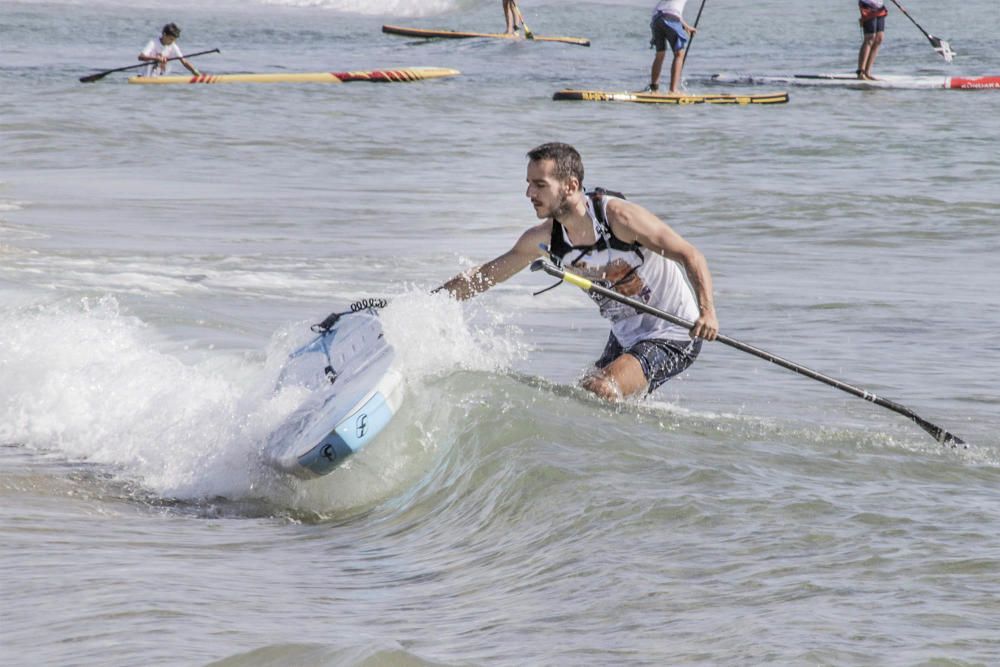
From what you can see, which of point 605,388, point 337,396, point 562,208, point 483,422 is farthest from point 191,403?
point 562,208

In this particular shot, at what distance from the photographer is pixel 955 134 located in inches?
724

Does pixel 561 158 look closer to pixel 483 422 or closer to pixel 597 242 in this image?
pixel 597 242

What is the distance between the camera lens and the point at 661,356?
6.15m

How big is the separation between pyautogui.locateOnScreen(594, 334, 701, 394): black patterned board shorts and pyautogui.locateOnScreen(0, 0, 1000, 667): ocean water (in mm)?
204

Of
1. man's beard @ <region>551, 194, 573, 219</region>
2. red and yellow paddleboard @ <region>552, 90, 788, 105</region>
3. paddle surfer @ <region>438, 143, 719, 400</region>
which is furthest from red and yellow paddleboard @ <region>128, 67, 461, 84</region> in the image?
man's beard @ <region>551, 194, 573, 219</region>

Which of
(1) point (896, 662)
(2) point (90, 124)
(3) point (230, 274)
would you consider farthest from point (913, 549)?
(2) point (90, 124)

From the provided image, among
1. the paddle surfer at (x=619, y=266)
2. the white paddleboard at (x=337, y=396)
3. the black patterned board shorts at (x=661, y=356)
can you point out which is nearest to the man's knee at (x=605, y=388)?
the paddle surfer at (x=619, y=266)

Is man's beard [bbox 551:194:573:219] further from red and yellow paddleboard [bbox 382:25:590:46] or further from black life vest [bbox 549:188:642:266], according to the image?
red and yellow paddleboard [bbox 382:25:590:46]

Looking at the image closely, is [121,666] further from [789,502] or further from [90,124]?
[90,124]

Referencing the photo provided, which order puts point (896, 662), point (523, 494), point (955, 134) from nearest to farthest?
point (896, 662) < point (523, 494) < point (955, 134)

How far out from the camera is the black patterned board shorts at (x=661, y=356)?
6.12m

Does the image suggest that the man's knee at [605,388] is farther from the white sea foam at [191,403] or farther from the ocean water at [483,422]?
the white sea foam at [191,403]

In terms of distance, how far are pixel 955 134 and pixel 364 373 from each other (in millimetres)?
14389

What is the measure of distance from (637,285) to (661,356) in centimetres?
33
